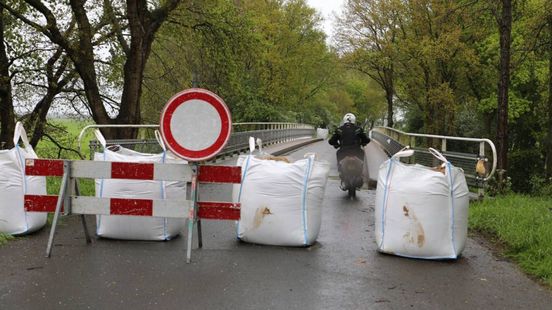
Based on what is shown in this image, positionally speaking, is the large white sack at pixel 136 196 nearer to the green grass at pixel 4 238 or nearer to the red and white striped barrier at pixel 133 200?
the red and white striped barrier at pixel 133 200

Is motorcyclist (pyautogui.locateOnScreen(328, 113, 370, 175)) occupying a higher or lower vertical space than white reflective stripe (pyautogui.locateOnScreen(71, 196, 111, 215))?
higher

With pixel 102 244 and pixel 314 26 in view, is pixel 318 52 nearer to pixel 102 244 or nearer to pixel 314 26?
pixel 314 26

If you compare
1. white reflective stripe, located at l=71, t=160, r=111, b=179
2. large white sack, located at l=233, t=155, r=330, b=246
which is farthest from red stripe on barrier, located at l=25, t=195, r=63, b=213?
large white sack, located at l=233, t=155, r=330, b=246

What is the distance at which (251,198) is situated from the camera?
20.2ft

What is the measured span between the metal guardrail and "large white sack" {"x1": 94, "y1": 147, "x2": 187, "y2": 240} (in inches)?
106

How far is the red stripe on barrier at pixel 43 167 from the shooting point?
5828 millimetres

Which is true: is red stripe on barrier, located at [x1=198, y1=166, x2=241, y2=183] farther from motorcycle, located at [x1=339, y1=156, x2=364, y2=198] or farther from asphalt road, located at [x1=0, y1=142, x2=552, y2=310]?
motorcycle, located at [x1=339, y1=156, x2=364, y2=198]

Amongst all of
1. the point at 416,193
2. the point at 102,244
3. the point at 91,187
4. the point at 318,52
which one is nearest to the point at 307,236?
the point at 416,193

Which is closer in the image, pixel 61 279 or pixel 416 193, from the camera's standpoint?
pixel 61 279

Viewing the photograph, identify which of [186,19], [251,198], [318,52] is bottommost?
[251,198]

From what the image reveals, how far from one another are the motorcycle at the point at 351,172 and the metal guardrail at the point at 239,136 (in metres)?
3.93

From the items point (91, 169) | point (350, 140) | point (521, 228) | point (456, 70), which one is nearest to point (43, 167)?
point (91, 169)

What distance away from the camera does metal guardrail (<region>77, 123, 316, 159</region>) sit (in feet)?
32.7

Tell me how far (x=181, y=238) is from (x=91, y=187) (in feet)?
14.2
